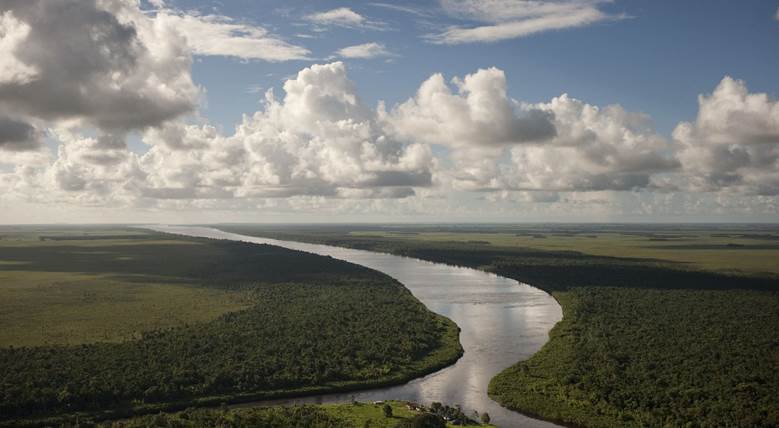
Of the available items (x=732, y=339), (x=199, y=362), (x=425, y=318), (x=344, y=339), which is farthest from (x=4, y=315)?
(x=732, y=339)

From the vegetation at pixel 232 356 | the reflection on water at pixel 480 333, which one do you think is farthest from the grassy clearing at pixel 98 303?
the reflection on water at pixel 480 333

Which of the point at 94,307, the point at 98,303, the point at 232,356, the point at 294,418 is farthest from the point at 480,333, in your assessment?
the point at 98,303

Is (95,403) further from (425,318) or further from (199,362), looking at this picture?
(425,318)

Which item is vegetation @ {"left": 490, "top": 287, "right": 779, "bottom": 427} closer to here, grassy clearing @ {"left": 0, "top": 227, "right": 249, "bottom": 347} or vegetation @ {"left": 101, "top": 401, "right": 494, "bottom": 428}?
vegetation @ {"left": 101, "top": 401, "right": 494, "bottom": 428}

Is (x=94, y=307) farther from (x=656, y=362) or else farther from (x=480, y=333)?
(x=656, y=362)

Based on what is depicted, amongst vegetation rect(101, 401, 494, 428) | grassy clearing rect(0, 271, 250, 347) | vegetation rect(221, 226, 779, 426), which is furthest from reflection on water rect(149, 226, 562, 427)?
grassy clearing rect(0, 271, 250, 347)

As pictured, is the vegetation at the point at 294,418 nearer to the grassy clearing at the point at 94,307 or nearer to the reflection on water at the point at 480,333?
the reflection on water at the point at 480,333
